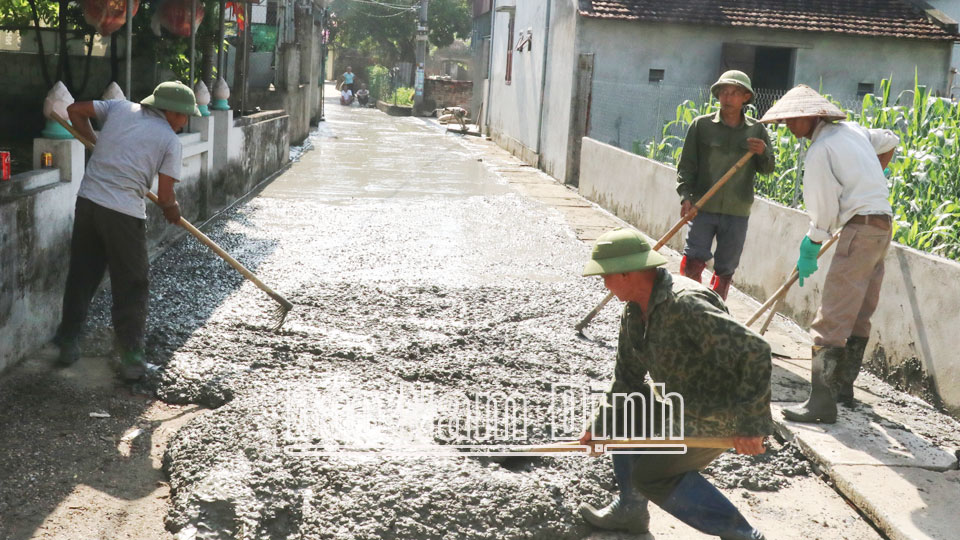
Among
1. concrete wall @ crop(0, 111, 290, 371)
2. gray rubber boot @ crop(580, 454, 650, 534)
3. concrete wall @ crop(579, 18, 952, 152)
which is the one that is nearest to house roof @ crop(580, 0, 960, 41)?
concrete wall @ crop(579, 18, 952, 152)

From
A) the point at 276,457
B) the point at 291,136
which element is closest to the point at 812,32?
the point at 291,136

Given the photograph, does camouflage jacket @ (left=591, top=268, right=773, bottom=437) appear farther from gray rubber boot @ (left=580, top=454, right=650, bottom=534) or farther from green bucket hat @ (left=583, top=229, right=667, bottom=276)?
gray rubber boot @ (left=580, top=454, right=650, bottom=534)

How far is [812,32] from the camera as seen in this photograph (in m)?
18.6

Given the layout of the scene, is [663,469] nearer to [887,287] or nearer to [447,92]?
[887,287]

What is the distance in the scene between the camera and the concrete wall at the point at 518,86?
20.5m

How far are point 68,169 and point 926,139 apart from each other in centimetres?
664

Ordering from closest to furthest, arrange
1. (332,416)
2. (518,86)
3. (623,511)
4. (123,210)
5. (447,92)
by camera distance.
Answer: (623,511)
(332,416)
(123,210)
(518,86)
(447,92)

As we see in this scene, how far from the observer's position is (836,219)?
215 inches

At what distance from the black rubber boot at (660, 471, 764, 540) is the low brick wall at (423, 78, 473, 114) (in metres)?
37.9

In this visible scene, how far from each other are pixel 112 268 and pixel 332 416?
5.67 ft

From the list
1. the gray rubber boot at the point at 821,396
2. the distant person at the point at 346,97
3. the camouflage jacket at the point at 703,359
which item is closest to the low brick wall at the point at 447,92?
the distant person at the point at 346,97

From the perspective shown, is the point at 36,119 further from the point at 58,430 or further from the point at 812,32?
the point at 812,32

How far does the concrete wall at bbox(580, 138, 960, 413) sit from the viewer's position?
5.88 m

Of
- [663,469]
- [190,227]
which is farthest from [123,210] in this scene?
[663,469]
